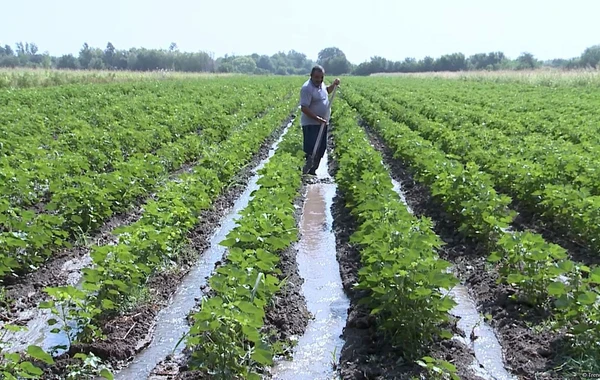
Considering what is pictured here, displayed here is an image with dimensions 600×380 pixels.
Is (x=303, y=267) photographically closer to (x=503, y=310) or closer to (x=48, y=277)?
(x=503, y=310)

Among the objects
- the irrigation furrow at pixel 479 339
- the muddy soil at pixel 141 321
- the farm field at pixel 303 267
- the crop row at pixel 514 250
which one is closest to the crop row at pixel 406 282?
the farm field at pixel 303 267

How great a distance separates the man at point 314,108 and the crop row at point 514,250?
1701 mm

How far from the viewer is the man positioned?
10.4m

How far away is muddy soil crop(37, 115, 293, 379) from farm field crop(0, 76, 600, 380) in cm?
2

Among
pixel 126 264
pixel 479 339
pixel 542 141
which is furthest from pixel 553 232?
pixel 126 264

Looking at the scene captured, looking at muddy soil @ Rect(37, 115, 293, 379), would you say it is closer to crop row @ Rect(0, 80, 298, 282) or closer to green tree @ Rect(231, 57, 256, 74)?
crop row @ Rect(0, 80, 298, 282)

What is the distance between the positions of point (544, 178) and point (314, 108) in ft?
14.5

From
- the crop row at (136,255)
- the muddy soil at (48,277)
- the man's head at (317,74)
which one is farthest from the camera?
the man's head at (317,74)

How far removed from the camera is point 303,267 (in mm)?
6668

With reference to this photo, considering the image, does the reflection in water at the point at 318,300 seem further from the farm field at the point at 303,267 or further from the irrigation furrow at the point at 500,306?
the irrigation furrow at the point at 500,306

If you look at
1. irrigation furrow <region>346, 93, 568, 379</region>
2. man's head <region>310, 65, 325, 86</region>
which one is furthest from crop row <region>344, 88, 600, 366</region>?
man's head <region>310, 65, 325, 86</region>

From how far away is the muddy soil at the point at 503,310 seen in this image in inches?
171

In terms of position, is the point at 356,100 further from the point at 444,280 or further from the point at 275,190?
the point at 444,280

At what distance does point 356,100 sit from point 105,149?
13.7 metres
